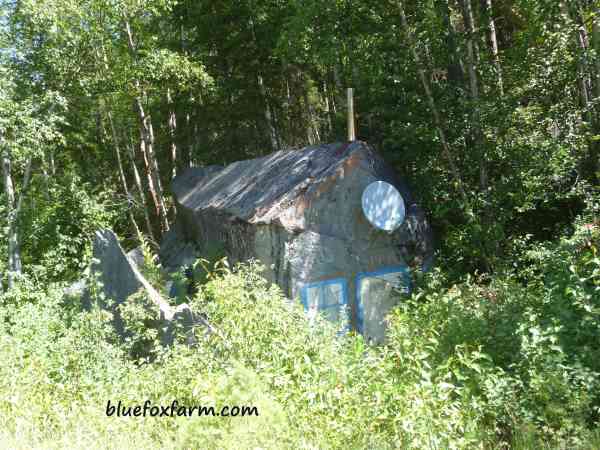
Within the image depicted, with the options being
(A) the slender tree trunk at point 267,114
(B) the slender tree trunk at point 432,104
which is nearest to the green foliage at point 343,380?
(B) the slender tree trunk at point 432,104

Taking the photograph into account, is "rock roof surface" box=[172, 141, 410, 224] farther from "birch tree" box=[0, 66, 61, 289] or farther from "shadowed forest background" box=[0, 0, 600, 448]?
"birch tree" box=[0, 66, 61, 289]

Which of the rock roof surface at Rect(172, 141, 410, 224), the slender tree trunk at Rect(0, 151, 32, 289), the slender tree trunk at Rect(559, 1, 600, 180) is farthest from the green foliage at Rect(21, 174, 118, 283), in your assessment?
the slender tree trunk at Rect(559, 1, 600, 180)

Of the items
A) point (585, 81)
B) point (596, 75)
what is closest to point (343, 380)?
point (596, 75)

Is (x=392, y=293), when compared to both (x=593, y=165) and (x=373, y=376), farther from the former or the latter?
(x=373, y=376)

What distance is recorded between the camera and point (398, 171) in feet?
31.7

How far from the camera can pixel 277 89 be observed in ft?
58.5

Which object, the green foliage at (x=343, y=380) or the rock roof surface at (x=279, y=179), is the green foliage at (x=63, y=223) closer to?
the rock roof surface at (x=279, y=179)

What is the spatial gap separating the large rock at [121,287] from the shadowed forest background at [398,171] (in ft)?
1.56

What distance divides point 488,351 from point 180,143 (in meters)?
15.6

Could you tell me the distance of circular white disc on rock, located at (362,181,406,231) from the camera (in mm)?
8242

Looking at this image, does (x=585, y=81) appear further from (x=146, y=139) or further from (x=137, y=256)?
(x=146, y=139)

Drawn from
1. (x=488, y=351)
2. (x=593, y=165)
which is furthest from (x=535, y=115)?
(x=488, y=351)

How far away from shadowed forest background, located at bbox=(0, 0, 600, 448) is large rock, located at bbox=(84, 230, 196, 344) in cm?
48

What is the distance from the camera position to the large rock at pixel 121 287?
661 cm
